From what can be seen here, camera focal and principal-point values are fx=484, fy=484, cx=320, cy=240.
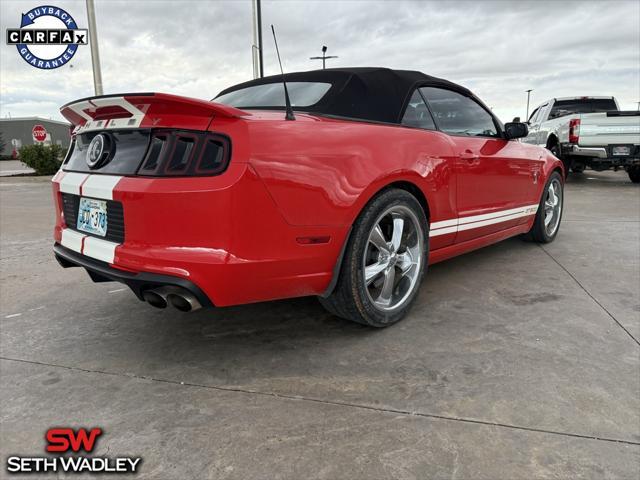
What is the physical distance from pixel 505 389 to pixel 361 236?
3.14 ft

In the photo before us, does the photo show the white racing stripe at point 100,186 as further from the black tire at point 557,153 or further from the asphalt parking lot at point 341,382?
the black tire at point 557,153

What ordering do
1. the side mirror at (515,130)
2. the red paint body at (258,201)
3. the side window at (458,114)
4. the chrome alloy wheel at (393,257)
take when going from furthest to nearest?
the side mirror at (515,130), the side window at (458,114), the chrome alloy wheel at (393,257), the red paint body at (258,201)

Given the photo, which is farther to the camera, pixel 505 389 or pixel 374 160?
pixel 374 160

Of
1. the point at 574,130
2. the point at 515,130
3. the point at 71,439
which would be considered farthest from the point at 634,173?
the point at 71,439

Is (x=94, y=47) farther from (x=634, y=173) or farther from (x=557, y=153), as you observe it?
(x=634, y=173)

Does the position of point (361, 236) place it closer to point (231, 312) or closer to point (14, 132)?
point (231, 312)

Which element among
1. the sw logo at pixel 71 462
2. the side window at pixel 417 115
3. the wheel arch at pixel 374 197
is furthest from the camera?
the side window at pixel 417 115

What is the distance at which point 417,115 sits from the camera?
3.00 m

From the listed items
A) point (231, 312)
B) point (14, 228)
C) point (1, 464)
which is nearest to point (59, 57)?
point (14, 228)

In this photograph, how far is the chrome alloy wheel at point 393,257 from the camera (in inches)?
105

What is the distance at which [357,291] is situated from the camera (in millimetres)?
2482

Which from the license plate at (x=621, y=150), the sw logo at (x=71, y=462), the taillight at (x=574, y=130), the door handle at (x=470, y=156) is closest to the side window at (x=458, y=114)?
the door handle at (x=470, y=156)

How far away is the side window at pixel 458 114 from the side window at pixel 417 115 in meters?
0.07

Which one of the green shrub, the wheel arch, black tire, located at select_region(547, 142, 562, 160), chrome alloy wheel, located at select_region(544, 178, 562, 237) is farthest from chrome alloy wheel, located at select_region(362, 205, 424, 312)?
the green shrub
